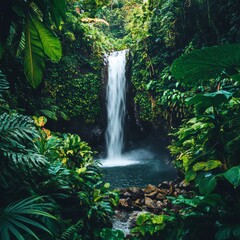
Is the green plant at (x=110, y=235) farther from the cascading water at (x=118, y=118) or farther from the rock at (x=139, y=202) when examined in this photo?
the cascading water at (x=118, y=118)

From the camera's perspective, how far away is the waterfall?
10.2m

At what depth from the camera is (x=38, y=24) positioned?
182 centimetres

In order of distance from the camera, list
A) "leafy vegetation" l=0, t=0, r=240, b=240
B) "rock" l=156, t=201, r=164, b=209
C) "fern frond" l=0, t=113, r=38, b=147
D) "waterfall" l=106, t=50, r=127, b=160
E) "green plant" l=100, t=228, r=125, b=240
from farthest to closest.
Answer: "waterfall" l=106, t=50, r=127, b=160, "rock" l=156, t=201, r=164, b=209, "green plant" l=100, t=228, r=125, b=240, "fern frond" l=0, t=113, r=38, b=147, "leafy vegetation" l=0, t=0, r=240, b=240

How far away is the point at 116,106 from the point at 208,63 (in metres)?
8.11

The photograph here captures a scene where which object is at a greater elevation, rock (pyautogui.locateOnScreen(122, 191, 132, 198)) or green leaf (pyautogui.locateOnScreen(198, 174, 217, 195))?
green leaf (pyautogui.locateOnScreen(198, 174, 217, 195))

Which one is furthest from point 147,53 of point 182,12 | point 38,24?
point 38,24

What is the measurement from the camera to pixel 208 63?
7.40ft

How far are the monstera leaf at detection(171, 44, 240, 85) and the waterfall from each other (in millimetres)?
7591

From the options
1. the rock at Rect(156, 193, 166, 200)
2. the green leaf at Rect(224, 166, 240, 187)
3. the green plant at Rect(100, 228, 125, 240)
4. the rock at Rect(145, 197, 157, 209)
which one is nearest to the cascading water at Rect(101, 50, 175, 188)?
the rock at Rect(156, 193, 166, 200)

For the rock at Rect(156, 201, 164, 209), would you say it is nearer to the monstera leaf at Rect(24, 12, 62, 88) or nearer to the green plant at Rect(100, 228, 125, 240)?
A: the green plant at Rect(100, 228, 125, 240)

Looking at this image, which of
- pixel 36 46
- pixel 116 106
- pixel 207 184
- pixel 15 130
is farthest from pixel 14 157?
pixel 116 106

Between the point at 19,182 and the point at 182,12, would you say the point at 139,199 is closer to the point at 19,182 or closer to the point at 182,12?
the point at 19,182

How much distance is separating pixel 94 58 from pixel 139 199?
7.75 m

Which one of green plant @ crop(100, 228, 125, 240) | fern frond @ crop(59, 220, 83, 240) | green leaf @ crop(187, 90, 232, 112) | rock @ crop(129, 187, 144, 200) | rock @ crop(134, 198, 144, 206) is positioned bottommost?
rock @ crop(134, 198, 144, 206)
